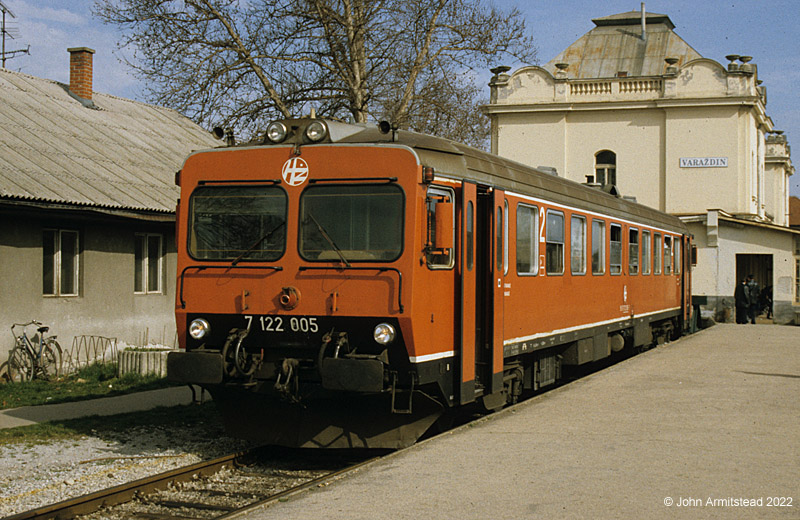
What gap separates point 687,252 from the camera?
23.1 metres

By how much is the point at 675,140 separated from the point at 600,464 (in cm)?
3173

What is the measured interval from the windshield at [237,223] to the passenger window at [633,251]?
30.4ft

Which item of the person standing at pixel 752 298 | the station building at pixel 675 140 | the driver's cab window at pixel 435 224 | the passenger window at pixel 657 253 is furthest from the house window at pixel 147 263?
the person standing at pixel 752 298

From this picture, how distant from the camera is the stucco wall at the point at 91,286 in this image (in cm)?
1467

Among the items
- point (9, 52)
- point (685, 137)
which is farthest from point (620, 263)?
point (9, 52)

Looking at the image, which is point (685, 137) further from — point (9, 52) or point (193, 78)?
point (9, 52)

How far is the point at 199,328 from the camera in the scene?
884 cm

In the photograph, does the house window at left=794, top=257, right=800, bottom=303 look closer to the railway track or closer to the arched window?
the arched window

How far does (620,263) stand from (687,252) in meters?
Answer: 8.21

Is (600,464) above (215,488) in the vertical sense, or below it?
above

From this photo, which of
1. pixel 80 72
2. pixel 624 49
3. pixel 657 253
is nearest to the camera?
pixel 657 253

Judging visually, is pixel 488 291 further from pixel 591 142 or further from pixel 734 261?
pixel 591 142

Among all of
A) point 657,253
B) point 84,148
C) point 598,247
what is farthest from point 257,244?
point 657,253

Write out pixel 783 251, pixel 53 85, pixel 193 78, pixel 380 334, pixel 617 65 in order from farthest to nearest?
1. pixel 617 65
2. pixel 783 251
3. pixel 193 78
4. pixel 53 85
5. pixel 380 334
